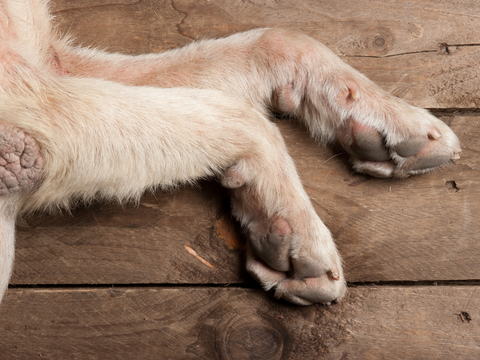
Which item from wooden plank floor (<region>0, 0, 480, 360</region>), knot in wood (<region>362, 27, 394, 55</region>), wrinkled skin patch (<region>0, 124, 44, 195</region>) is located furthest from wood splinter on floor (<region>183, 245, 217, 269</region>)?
knot in wood (<region>362, 27, 394, 55</region>)

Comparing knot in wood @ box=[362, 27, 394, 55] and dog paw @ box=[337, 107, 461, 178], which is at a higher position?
knot in wood @ box=[362, 27, 394, 55]

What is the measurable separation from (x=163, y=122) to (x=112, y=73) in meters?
0.44

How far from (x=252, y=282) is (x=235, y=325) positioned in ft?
0.58

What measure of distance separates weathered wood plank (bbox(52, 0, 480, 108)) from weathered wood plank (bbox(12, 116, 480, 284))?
13.7 inches

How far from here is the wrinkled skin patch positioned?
1172 millimetres

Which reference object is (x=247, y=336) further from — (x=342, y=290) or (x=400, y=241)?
(x=400, y=241)

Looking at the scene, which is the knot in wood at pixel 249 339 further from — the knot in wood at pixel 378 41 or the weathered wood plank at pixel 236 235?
the knot in wood at pixel 378 41

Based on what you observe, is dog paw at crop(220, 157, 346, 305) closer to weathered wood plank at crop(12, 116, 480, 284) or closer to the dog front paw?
the dog front paw

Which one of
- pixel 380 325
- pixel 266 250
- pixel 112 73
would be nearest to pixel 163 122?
pixel 112 73

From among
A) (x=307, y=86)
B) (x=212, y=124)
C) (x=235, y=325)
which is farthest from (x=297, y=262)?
(x=307, y=86)

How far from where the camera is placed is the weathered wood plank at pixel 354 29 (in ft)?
5.49

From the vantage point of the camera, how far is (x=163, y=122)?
1.29 metres

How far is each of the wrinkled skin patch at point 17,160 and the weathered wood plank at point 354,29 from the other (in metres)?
0.71

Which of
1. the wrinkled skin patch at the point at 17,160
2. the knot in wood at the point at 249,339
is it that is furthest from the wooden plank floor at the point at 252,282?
the wrinkled skin patch at the point at 17,160
